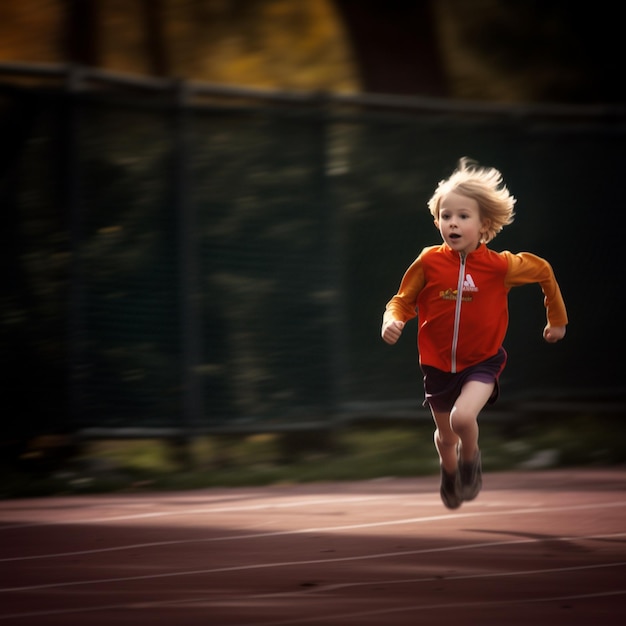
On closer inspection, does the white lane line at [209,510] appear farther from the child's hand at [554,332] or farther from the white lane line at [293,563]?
the child's hand at [554,332]

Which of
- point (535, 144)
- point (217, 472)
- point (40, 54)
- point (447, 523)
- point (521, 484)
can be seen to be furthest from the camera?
point (40, 54)

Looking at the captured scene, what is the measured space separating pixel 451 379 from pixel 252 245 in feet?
10.6

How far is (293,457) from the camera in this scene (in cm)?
915

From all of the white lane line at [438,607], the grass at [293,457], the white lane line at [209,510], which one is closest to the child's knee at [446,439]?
the white lane line at [209,510]

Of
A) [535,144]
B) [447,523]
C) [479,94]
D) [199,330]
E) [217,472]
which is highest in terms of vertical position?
[479,94]

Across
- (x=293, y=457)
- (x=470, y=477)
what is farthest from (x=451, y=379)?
(x=293, y=457)

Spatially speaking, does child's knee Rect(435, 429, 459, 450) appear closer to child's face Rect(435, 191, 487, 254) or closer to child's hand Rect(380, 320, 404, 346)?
child's hand Rect(380, 320, 404, 346)

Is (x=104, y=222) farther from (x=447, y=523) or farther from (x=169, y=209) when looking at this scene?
(x=447, y=523)

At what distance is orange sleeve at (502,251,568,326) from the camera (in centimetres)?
585

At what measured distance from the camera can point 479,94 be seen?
13203mm

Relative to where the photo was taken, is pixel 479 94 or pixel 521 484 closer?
pixel 521 484

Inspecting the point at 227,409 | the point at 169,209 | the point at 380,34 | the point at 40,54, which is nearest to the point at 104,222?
the point at 169,209

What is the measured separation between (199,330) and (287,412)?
833mm

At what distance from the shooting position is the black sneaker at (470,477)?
20.1 feet
